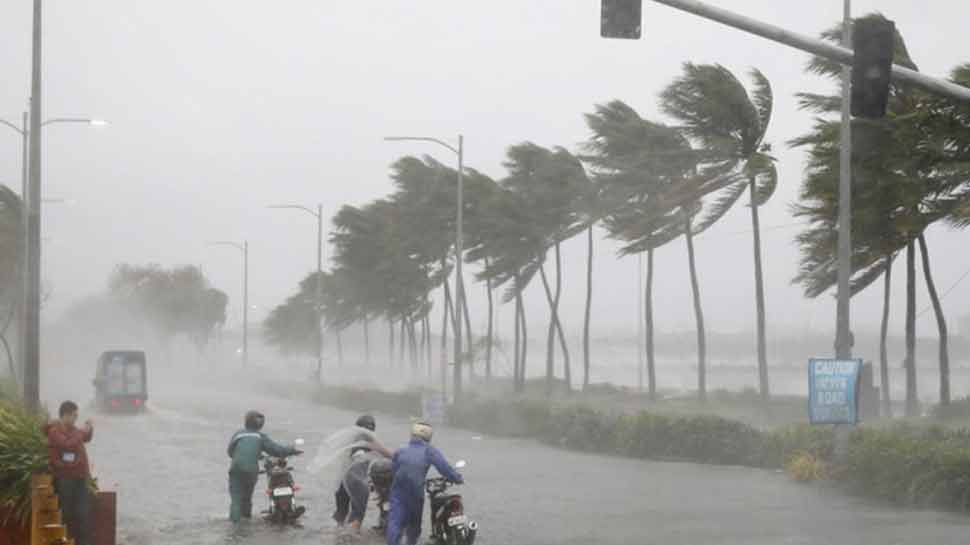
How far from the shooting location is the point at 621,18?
13.1m

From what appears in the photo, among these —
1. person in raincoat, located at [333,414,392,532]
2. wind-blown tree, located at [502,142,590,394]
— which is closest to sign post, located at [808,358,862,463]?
person in raincoat, located at [333,414,392,532]

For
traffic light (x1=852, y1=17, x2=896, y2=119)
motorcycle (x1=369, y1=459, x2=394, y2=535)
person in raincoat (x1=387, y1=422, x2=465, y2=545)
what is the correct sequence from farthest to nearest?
1. motorcycle (x1=369, y1=459, x2=394, y2=535)
2. person in raincoat (x1=387, y1=422, x2=465, y2=545)
3. traffic light (x1=852, y1=17, x2=896, y2=119)

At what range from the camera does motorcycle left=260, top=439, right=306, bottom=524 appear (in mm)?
19406

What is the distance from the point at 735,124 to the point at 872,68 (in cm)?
2628

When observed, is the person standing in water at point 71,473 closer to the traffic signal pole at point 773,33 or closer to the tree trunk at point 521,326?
the traffic signal pole at point 773,33

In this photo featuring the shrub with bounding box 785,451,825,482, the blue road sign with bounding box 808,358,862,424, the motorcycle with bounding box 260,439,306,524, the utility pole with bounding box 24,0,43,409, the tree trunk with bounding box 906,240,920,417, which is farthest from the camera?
the tree trunk with bounding box 906,240,920,417

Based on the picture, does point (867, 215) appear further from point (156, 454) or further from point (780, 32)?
point (780, 32)

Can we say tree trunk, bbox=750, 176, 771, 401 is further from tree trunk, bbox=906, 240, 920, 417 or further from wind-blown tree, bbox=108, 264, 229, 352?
wind-blown tree, bbox=108, 264, 229, 352

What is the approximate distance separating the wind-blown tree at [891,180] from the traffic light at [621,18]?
46.8ft

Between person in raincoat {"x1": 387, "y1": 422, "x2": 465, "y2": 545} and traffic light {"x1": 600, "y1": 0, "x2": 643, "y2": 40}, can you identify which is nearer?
traffic light {"x1": 600, "y1": 0, "x2": 643, "y2": 40}

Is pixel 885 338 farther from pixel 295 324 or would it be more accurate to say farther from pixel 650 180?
pixel 295 324

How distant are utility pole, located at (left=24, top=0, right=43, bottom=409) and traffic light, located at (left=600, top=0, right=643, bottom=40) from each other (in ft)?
38.4

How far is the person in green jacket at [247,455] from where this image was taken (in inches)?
757

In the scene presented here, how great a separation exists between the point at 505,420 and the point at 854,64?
30.0 metres
